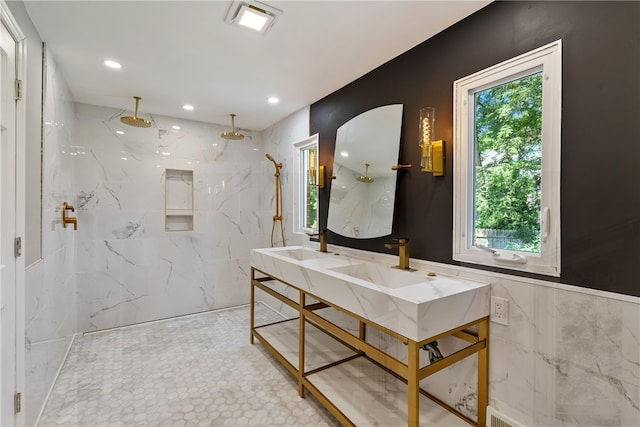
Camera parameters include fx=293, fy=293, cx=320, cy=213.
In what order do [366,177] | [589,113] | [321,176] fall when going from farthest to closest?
[321,176], [366,177], [589,113]

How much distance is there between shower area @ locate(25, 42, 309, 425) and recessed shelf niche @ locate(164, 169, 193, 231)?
6cm

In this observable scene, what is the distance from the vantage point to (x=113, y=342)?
2857 millimetres

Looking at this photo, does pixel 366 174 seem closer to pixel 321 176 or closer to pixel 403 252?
pixel 321 176

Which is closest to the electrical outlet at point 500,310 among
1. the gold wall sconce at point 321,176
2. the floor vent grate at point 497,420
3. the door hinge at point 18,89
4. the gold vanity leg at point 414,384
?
the floor vent grate at point 497,420

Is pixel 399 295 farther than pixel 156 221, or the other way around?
pixel 156 221

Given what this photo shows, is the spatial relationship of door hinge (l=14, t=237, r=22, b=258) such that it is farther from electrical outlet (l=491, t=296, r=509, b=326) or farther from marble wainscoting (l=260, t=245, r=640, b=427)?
electrical outlet (l=491, t=296, r=509, b=326)

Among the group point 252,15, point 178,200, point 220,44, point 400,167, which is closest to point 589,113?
point 400,167

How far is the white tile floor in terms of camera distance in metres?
1.82

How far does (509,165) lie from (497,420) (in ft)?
4.32

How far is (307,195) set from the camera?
3.32 m

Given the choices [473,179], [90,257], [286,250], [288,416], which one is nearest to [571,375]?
[473,179]

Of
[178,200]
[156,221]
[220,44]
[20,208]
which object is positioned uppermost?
[220,44]

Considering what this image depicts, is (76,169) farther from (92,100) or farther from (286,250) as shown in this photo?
(286,250)

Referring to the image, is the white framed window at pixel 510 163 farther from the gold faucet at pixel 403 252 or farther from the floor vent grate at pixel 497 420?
the floor vent grate at pixel 497 420
